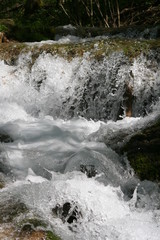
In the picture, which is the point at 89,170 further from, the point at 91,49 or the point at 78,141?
the point at 91,49

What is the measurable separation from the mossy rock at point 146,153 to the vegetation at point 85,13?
Result: 739 centimetres

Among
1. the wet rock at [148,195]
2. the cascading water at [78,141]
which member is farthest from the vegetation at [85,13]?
the wet rock at [148,195]

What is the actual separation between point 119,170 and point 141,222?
94cm

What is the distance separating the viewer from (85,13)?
51.5ft

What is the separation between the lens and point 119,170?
4.24 meters

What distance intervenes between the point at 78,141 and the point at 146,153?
158 cm

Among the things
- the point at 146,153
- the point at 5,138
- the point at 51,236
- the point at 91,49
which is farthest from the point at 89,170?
the point at 91,49

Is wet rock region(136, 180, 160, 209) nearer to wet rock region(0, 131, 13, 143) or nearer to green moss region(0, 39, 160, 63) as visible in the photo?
wet rock region(0, 131, 13, 143)

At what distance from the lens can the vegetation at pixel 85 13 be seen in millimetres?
13729

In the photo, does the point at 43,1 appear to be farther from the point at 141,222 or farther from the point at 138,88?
the point at 141,222

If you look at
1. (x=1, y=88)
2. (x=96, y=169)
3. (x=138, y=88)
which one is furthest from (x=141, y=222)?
(x=1, y=88)

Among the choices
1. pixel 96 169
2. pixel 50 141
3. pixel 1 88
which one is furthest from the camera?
pixel 1 88

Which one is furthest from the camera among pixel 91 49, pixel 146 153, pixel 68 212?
pixel 91 49


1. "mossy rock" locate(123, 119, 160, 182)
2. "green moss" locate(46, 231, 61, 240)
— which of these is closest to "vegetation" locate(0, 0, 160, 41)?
"mossy rock" locate(123, 119, 160, 182)
